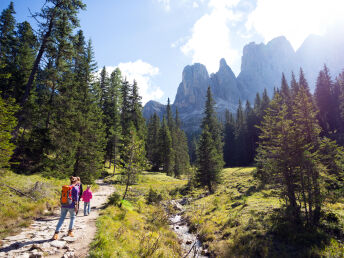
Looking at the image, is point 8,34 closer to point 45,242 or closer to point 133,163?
point 133,163

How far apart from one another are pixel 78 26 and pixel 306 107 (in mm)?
25778

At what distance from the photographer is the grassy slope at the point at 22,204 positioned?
7.89m

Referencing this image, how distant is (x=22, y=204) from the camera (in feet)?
31.8

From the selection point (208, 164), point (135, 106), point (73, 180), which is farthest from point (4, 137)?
point (135, 106)

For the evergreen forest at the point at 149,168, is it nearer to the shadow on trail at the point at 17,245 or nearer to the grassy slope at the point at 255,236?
the grassy slope at the point at 255,236

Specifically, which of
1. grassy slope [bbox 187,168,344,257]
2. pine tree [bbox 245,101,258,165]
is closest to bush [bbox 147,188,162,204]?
grassy slope [bbox 187,168,344,257]

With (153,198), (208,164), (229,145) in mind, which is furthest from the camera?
(229,145)

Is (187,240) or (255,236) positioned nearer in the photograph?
(255,236)

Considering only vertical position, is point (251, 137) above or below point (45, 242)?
above

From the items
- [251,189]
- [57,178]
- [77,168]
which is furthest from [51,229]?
[251,189]

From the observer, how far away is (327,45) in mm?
198250

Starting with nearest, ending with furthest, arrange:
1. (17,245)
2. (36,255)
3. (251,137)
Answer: (36,255) → (17,245) → (251,137)

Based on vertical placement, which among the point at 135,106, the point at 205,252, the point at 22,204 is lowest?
the point at 205,252

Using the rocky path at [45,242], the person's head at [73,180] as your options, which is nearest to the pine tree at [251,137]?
the rocky path at [45,242]
